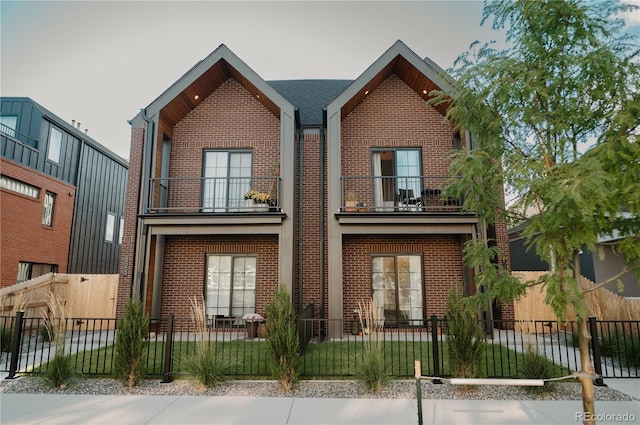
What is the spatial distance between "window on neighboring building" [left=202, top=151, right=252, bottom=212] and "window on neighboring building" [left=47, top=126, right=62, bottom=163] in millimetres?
8750

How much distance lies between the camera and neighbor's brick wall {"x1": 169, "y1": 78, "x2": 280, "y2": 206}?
38.7 ft

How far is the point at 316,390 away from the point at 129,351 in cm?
304

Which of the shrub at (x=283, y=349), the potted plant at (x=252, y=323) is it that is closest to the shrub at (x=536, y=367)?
the shrub at (x=283, y=349)

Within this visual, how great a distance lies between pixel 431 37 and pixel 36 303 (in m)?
14.4

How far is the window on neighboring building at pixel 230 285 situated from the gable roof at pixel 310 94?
4.68 meters

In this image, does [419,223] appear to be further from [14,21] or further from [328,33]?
[14,21]

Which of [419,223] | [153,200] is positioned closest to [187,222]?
[153,200]

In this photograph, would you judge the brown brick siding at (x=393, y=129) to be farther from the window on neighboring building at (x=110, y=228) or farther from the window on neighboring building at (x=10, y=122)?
the window on neighboring building at (x=110, y=228)

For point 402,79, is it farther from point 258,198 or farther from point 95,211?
point 95,211

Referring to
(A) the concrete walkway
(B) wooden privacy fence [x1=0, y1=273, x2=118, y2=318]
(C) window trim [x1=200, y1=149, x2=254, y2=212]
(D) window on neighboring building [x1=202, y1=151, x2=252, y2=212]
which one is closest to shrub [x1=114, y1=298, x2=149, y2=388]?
(A) the concrete walkway

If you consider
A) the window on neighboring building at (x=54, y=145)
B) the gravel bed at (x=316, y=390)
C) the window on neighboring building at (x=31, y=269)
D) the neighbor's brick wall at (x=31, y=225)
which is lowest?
the gravel bed at (x=316, y=390)

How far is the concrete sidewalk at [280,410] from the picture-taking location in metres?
4.70

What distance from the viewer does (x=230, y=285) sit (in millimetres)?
11312
